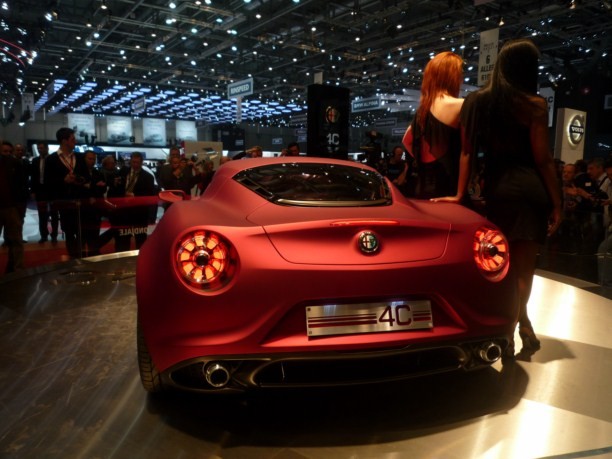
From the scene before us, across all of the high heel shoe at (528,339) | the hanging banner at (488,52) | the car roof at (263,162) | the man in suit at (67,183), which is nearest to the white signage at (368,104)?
the hanging banner at (488,52)

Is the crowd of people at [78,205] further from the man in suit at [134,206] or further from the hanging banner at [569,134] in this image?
the hanging banner at [569,134]

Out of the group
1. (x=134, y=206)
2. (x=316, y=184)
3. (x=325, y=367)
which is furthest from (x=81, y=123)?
(x=325, y=367)

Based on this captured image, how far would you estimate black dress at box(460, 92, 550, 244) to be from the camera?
7.09ft

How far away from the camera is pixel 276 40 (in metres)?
14.1

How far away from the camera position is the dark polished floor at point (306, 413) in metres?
1.55

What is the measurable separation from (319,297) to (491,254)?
708mm

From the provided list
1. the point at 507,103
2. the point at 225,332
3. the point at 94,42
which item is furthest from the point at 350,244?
the point at 94,42

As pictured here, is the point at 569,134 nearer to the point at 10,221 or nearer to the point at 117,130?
the point at 10,221

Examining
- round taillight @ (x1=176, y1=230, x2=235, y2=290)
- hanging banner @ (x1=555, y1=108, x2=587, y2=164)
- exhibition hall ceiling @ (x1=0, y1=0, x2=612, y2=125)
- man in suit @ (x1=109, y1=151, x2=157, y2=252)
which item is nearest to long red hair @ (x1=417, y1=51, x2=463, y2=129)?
round taillight @ (x1=176, y1=230, x2=235, y2=290)

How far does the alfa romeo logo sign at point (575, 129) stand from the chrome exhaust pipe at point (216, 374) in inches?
445

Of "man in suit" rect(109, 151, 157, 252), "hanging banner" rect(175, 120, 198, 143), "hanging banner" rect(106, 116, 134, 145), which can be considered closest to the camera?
"man in suit" rect(109, 151, 157, 252)

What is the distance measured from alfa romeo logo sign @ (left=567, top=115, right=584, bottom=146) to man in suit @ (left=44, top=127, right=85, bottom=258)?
10.1m

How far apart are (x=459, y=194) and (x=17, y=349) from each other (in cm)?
240

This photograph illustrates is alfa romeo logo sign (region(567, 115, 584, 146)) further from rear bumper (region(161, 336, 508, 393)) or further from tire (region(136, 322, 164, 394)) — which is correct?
tire (region(136, 322, 164, 394))
